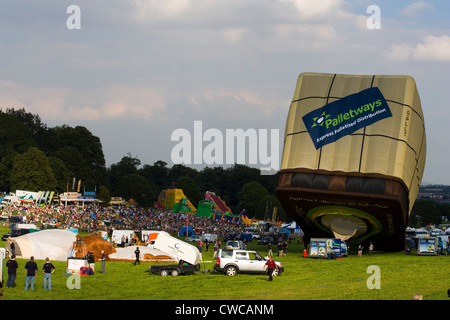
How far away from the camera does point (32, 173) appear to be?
112 metres

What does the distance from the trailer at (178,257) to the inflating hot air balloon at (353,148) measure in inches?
369

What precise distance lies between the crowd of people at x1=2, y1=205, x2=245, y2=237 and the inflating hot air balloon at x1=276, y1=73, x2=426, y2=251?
27.5m

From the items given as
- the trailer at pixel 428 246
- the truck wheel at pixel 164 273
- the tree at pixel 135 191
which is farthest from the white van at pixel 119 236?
the tree at pixel 135 191

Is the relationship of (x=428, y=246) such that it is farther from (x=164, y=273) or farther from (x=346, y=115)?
(x=164, y=273)

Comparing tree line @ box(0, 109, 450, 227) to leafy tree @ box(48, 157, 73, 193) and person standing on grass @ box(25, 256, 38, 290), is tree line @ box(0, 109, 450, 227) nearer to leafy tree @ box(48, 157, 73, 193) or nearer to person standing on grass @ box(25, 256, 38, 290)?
leafy tree @ box(48, 157, 73, 193)

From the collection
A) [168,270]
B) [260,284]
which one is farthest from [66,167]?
[260,284]

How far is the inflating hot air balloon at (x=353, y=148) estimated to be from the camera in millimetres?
44969

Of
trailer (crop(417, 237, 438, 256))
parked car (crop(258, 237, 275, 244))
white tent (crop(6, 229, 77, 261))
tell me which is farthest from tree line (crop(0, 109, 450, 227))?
trailer (crop(417, 237, 438, 256))

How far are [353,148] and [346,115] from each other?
7.84 ft

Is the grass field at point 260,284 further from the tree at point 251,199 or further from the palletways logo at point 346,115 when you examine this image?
the tree at point 251,199

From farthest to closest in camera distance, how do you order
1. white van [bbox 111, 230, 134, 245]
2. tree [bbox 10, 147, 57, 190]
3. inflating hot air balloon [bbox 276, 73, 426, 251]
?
tree [bbox 10, 147, 57, 190] → white van [bbox 111, 230, 134, 245] → inflating hot air balloon [bbox 276, 73, 426, 251]

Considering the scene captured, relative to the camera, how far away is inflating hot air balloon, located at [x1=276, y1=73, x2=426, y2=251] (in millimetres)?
44969
